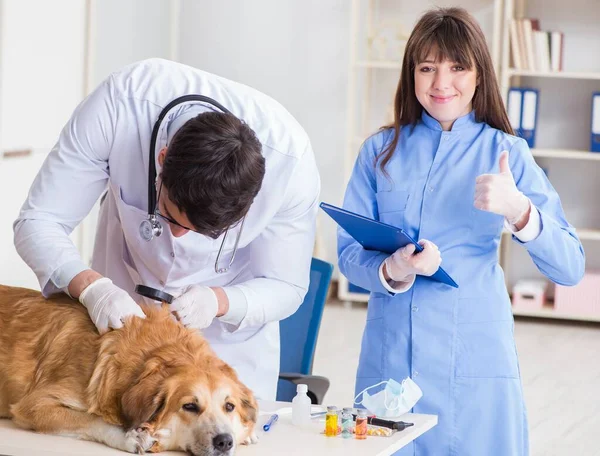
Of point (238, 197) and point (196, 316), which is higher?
point (238, 197)

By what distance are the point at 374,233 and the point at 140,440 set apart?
2.32ft

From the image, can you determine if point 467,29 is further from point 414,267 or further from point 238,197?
point 238,197

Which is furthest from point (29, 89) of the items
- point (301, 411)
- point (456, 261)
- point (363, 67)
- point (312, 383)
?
point (301, 411)

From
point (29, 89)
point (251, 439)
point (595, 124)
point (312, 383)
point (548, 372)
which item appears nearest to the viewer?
point (251, 439)

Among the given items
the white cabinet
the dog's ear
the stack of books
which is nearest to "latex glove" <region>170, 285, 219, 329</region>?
the dog's ear

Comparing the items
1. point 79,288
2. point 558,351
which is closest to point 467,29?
point 79,288

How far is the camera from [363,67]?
604 centimetres

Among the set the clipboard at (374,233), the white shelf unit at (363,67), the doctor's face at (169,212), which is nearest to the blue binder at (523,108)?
the white shelf unit at (363,67)

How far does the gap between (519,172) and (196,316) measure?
796 mm

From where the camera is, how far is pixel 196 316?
6.66 feet

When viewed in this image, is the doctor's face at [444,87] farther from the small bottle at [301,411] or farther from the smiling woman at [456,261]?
the small bottle at [301,411]

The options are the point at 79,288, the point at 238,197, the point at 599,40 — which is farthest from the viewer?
the point at 599,40

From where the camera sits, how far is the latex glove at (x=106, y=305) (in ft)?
6.22

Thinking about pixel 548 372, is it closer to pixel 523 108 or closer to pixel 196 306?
pixel 523 108
